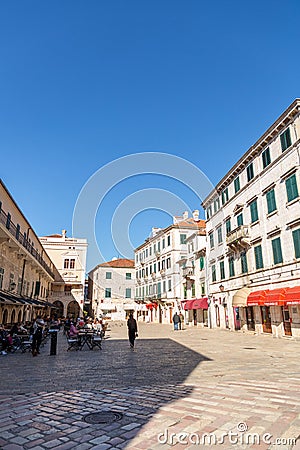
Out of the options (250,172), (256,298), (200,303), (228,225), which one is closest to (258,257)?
(256,298)

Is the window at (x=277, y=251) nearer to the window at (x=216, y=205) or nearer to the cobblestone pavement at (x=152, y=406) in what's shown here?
the window at (x=216, y=205)

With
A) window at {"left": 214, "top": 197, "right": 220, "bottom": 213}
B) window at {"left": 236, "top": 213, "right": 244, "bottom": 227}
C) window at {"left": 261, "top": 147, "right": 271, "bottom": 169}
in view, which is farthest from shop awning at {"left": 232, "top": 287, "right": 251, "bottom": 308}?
window at {"left": 214, "top": 197, "right": 220, "bottom": 213}

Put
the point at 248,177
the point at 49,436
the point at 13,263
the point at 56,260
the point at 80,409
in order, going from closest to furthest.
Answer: the point at 49,436
the point at 80,409
the point at 248,177
the point at 13,263
the point at 56,260

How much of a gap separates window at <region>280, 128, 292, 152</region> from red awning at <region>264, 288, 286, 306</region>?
8929 mm

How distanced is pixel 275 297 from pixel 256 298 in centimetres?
251

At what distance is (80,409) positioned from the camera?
522cm

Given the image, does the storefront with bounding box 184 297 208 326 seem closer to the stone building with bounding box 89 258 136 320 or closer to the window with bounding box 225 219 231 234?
the window with bounding box 225 219 231 234

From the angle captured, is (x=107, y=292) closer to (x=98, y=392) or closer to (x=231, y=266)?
(x=231, y=266)

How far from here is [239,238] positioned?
2433cm

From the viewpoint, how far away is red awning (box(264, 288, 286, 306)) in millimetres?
18312

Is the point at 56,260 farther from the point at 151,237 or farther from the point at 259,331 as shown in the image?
the point at 259,331

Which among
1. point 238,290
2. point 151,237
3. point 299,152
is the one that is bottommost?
point 238,290

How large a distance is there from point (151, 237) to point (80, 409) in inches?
1983

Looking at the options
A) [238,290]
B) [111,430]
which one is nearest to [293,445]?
[111,430]
